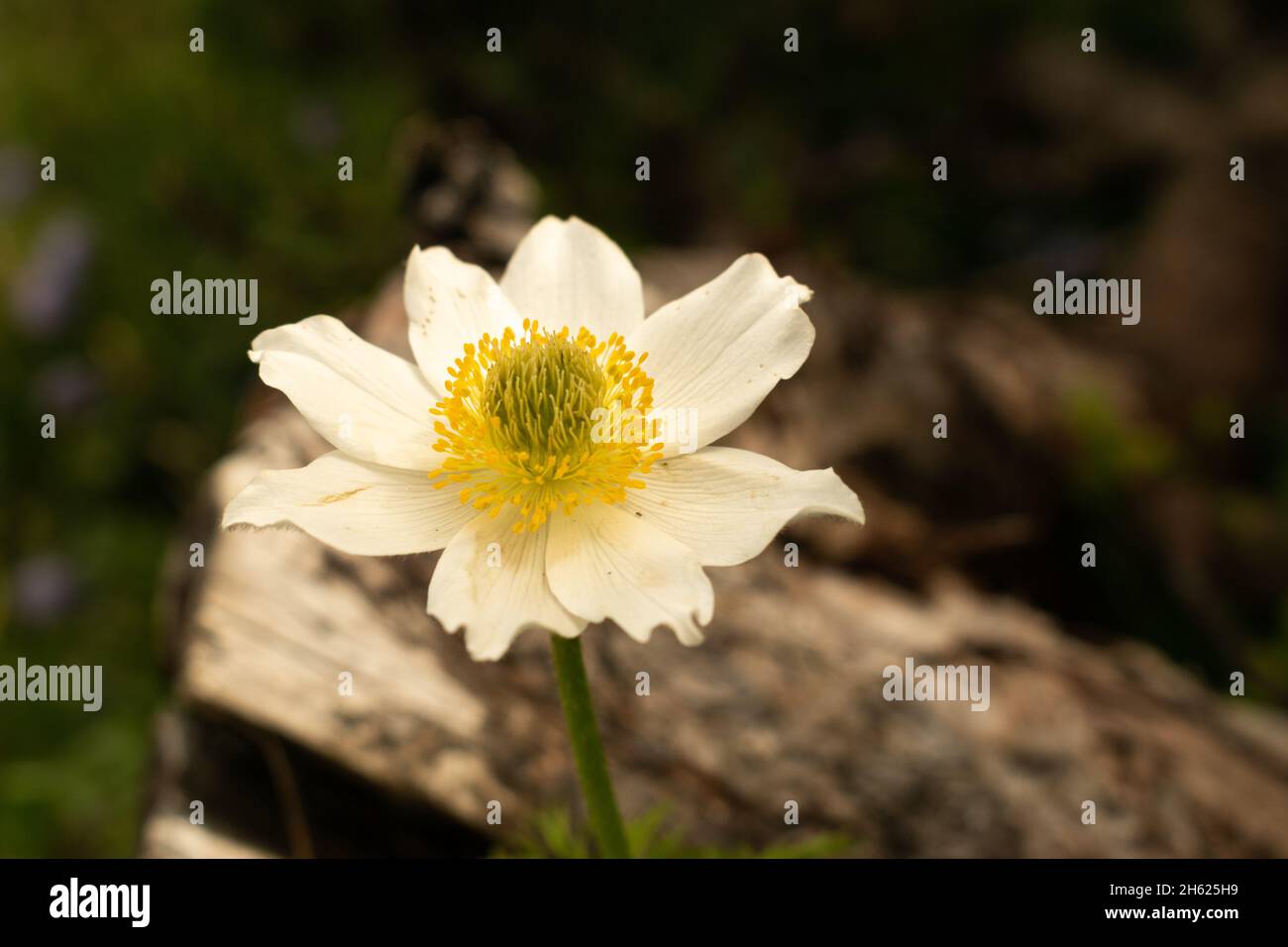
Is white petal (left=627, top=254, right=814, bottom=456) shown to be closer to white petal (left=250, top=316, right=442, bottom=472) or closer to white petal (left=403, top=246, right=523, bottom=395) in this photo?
white petal (left=403, top=246, right=523, bottom=395)

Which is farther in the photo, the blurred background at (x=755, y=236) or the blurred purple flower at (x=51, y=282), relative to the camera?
the blurred purple flower at (x=51, y=282)

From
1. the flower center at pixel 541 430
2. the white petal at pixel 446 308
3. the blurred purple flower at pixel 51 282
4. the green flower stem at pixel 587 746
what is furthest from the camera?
the blurred purple flower at pixel 51 282

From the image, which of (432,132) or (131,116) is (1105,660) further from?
(131,116)

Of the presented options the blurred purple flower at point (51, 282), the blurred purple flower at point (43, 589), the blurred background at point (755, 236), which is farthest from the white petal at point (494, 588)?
the blurred purple flower at point (51, 282)

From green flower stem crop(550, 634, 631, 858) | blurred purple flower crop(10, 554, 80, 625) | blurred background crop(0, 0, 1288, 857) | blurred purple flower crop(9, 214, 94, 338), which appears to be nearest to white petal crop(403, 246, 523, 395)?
green flower stem crop(550, 634, 631, 858)

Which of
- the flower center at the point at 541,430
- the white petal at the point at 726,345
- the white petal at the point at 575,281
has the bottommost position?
the flower center at the point at 541,430

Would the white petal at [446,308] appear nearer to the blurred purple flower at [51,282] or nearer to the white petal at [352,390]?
the white petal at [352,390]

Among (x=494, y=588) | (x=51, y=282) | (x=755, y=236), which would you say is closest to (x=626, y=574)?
(x=494, y=588)
